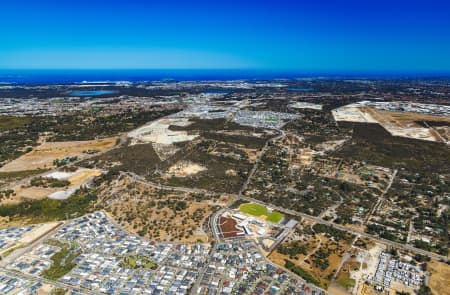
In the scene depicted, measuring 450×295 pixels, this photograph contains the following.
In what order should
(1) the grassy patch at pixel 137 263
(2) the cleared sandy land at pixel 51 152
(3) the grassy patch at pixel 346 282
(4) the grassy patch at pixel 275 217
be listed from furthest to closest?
(2) the cleared sandy land at pixel 51 152 < (4) the grassy patch at pixel 275 217 < (1) the grassy patch at pixel 137 263 < (3) the grassy patch at pixel 346 282

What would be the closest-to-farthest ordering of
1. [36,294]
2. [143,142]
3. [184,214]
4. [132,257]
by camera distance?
[36,294]
[132,257]
[184,214]
[143,142]

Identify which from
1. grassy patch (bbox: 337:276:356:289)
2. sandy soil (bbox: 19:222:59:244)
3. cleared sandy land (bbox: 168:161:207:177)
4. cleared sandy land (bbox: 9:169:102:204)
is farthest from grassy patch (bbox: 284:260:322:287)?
cleared sandy land (bbox: 9:169:102:204)

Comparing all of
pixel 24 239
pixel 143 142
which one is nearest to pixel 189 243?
pixel 24 239

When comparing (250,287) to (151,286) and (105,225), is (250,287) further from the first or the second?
(105,225)

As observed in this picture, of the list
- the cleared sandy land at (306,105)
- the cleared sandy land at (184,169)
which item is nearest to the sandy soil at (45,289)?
the cleared sandy land at (184,169)

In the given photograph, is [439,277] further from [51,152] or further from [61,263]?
[51,152]

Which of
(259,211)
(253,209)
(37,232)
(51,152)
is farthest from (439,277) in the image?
(51,152)

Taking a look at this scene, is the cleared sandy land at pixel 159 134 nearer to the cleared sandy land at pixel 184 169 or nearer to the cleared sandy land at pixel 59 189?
the cleared sandy land at pixel 184 169
